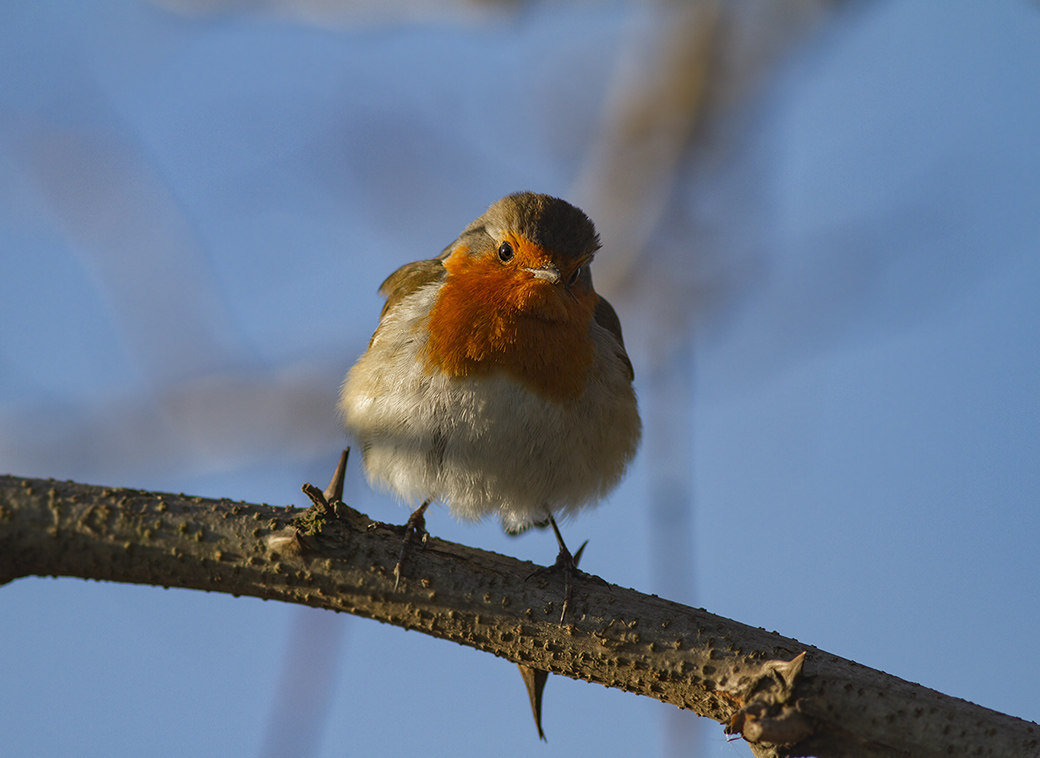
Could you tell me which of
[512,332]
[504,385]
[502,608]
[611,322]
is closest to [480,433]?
[504,385]

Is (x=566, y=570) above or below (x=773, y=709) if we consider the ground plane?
above

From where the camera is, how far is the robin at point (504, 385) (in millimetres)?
4172

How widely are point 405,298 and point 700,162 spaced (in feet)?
6.32

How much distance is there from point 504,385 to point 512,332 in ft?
0.95

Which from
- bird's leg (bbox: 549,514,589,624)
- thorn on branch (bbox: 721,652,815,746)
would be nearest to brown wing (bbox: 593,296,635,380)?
bird's leg (bbox: 549,514,589,624)

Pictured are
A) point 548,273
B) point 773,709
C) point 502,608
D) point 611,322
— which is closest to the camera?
point 773,709

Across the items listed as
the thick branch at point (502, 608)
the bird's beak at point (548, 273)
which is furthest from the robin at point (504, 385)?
the thick branch at point (502, 608)

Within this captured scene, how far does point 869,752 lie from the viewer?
285 cm

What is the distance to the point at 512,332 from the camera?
428 centimetres

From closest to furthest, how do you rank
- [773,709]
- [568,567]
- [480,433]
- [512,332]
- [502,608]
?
[773,709] → [502,608] → [568,567] → [480,433] → [512,332]

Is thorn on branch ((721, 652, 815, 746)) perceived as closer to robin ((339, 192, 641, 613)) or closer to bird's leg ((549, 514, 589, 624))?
bird's leg ((549, 514, 589, 624))

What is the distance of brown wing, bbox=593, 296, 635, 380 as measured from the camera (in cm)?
518

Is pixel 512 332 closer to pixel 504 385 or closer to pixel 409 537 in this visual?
pixel 504 385

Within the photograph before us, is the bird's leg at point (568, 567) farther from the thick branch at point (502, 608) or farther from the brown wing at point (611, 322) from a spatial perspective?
the brown wing at point (611, 322)
